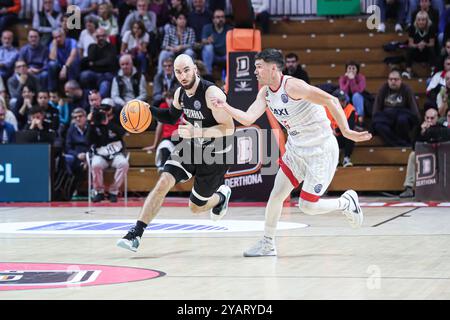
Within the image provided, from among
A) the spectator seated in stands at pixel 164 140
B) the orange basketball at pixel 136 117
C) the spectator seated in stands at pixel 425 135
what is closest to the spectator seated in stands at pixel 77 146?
the spectator seated in stands at pixel 164 140

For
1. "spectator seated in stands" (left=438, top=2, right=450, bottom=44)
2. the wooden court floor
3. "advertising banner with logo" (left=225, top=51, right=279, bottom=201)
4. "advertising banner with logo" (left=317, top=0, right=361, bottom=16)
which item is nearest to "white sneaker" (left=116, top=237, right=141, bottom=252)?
the wooden court floor

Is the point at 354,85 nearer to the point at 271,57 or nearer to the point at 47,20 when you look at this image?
the point at 47,20

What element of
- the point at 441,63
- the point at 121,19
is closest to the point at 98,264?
the point at 441,63

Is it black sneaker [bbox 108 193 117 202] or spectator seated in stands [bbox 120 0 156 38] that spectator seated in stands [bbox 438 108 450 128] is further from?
spectator seated in stands [bbox 120 0 156 38]

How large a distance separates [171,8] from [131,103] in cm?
1124

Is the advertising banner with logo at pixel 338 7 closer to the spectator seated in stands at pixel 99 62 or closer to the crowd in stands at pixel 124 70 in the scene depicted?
Result: the crowd in stands at pixel 124 70

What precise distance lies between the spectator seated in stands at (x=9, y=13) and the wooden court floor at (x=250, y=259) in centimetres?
839

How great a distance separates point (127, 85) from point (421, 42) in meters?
5.96

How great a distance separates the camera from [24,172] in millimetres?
16750

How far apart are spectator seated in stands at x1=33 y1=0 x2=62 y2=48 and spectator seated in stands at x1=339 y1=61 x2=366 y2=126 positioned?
6.74m

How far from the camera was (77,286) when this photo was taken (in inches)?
279

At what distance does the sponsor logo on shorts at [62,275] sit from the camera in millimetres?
7211

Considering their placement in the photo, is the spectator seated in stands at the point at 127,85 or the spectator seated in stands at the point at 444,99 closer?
the spectator seated in stands at the point at 444,99

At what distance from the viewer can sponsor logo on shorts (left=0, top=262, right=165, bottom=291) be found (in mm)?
7211
